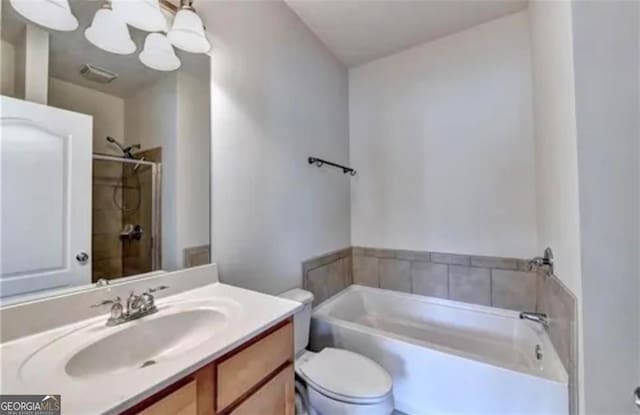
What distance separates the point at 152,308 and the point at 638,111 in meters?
1.85

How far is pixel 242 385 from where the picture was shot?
0.89 meters

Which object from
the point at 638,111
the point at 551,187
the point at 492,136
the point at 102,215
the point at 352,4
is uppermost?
the point at 352,4

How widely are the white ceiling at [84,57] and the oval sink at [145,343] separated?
88cm

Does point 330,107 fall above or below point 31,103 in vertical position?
above

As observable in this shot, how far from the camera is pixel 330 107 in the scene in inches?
101

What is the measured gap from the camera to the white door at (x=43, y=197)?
866 mm

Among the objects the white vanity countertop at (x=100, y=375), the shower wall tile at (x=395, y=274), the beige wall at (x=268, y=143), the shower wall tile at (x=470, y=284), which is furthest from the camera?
the shower wall tile at (x=395, y=274)

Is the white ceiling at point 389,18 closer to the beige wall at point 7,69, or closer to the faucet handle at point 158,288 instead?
the beige wall at point 7,69

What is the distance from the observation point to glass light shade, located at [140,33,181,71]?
1262mm

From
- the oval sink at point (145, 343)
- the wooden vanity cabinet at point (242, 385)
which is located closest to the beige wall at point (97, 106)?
the oval sink at point (145, 343)

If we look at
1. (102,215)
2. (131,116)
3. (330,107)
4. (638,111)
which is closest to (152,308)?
(102,215)

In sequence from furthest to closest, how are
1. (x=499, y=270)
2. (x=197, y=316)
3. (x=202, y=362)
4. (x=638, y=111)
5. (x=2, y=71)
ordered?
(x=499, y=270) < (x=197, y=316) < (x=638, y=111) < (x=2, y=71) < (x=202, y=362)

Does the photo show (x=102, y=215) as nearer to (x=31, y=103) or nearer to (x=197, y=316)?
(x=31, y=103)

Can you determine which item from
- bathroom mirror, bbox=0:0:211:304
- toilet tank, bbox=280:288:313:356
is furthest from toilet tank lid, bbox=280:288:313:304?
bathroom mirror, bbox=0:0:211:304
